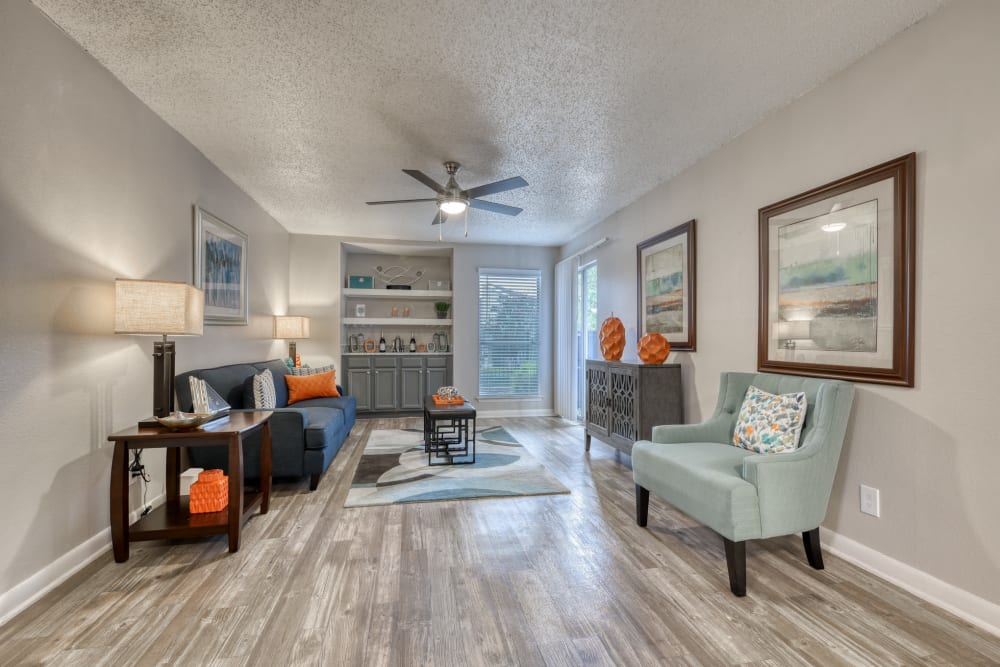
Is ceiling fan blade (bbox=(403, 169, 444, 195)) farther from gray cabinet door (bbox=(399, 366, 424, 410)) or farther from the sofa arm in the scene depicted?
gray cabinet door (bbox=(399, 366, 424, 410))

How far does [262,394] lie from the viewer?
3.67m

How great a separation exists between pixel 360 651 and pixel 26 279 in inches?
79.9

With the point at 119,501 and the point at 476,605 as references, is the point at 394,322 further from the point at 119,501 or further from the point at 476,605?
the point at 476,605

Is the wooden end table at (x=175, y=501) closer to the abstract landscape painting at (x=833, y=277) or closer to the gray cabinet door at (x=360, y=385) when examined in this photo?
the abstract landscape painting at (x=833, y=277)


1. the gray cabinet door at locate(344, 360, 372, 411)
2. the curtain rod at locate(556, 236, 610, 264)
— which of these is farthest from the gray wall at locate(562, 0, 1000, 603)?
the gray cabinet door at locate(344, 360, 372, 411)

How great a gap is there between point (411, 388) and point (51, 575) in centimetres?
449

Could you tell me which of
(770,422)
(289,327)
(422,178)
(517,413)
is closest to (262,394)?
(289,327)

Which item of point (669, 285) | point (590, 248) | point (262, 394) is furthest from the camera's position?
point (590, 248)

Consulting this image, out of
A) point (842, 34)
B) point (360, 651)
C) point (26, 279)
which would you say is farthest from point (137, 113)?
point (842, 34)

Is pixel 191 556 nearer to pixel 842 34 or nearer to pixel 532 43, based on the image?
pixel 532 43

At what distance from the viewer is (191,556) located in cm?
234

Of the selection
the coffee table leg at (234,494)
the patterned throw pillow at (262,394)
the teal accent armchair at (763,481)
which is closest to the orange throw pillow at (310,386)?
the patterned throw pillow at (262,394)

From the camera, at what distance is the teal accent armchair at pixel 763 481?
2.00 metres

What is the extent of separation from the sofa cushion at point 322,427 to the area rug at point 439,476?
38 centimetres
